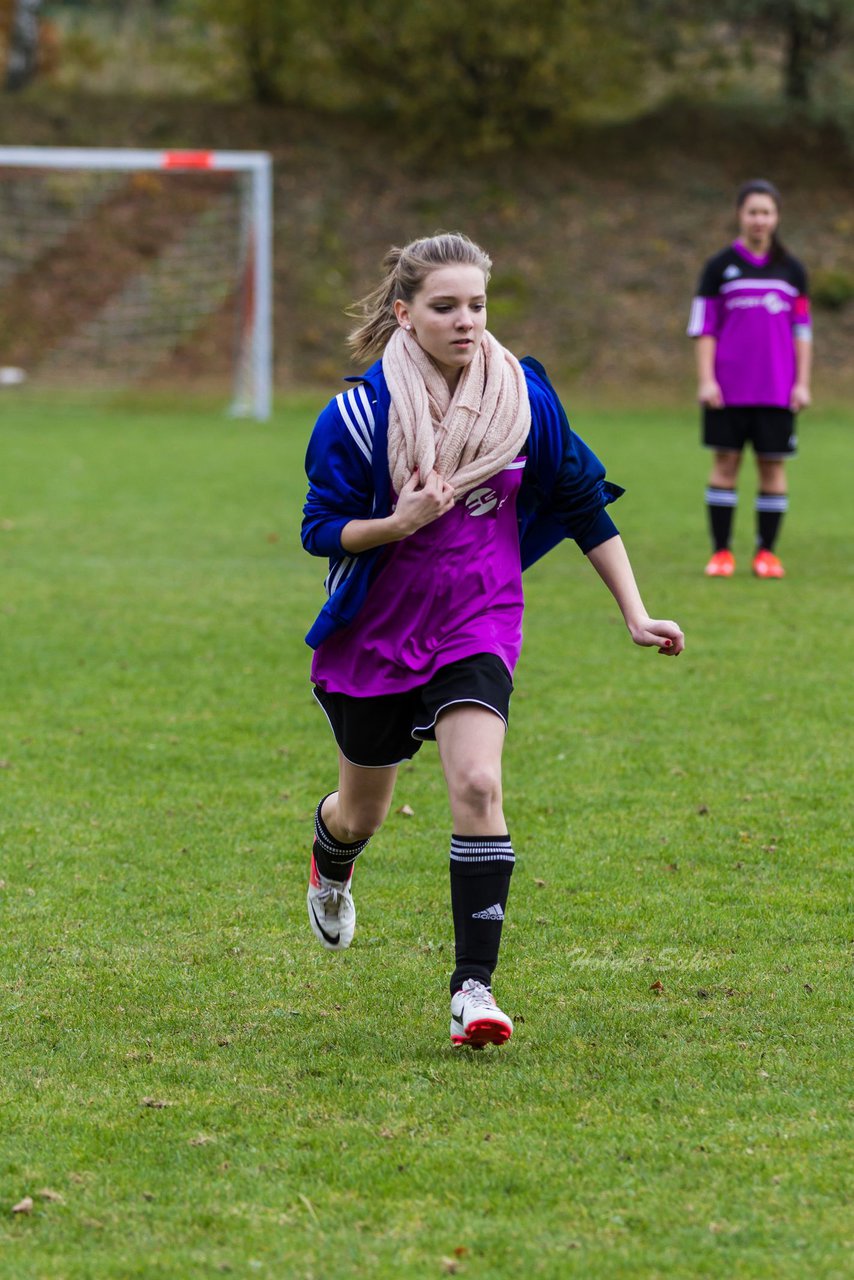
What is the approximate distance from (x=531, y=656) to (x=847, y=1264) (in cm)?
621

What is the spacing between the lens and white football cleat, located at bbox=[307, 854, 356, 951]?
15.5ft

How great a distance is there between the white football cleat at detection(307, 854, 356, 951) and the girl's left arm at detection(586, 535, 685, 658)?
1.12m

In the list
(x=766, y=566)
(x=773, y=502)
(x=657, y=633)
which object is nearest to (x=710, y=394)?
(x=773, y=502)

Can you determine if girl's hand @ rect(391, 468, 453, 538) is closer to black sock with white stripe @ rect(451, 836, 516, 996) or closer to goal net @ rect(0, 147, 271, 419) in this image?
black sock with white stripe @ rect(451, 836, 516, 996)

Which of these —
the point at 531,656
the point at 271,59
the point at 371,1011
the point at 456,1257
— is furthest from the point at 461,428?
the point at 271,59

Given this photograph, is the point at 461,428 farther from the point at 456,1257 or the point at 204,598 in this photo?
the point at 204,598

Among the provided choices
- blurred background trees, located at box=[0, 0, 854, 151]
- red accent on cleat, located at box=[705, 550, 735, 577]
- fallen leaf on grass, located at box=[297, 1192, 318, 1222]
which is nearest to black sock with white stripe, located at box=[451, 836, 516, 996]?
fallen leaf on grass, located at box=[297, 1192, 318, 1222]

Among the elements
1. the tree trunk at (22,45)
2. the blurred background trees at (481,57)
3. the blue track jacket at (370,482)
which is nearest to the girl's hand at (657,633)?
the blue track jacket at (370,482)

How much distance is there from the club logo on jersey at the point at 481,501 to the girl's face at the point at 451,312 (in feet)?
1.03

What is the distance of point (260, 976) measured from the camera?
464cm

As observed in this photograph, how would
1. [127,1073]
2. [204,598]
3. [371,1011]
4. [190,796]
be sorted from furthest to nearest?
[204,598]
[190,796]
[371,1011]
[127,1073]

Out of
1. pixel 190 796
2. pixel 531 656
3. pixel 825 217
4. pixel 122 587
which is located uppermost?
pixel 190 796

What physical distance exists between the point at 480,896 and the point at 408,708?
53 cm

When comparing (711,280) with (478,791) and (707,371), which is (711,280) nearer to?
(707,371)
